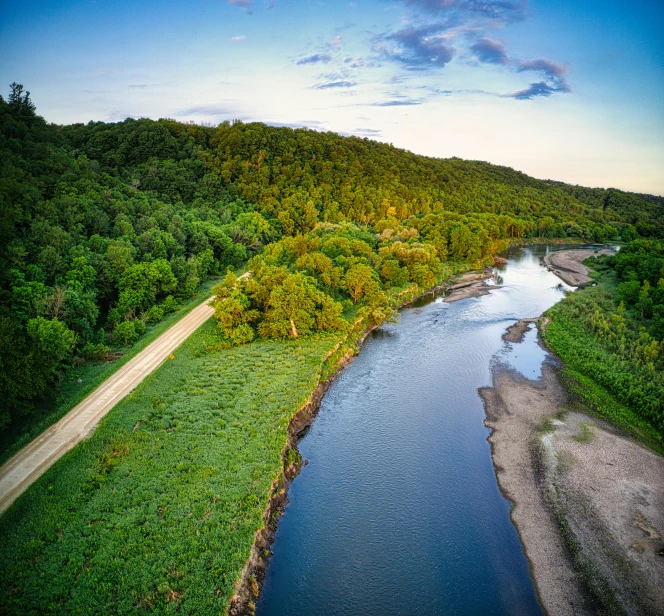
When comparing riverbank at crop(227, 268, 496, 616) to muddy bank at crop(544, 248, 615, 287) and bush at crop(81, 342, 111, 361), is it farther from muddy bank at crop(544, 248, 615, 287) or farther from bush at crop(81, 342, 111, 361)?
muddy bank at crop(544, 248, 615, 287)

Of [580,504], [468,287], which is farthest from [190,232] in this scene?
[580,504]

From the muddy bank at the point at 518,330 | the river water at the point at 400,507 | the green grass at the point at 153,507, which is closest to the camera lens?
the green grass at the point at 153,507

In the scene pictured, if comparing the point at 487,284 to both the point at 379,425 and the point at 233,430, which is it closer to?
the point at 379,425

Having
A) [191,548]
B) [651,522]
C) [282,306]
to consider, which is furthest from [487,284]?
[191,548]

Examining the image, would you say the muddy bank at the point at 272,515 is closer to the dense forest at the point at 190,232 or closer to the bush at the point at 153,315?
the dense forest at the point at 190,232

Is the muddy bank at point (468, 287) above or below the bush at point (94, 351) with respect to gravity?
above

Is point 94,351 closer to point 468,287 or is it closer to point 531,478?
point 531,478

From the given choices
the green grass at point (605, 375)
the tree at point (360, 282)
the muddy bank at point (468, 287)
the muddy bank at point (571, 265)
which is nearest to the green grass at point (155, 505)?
the tree at point (360, 282)

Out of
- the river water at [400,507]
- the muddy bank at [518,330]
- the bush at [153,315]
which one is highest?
the bush at [153,315]
